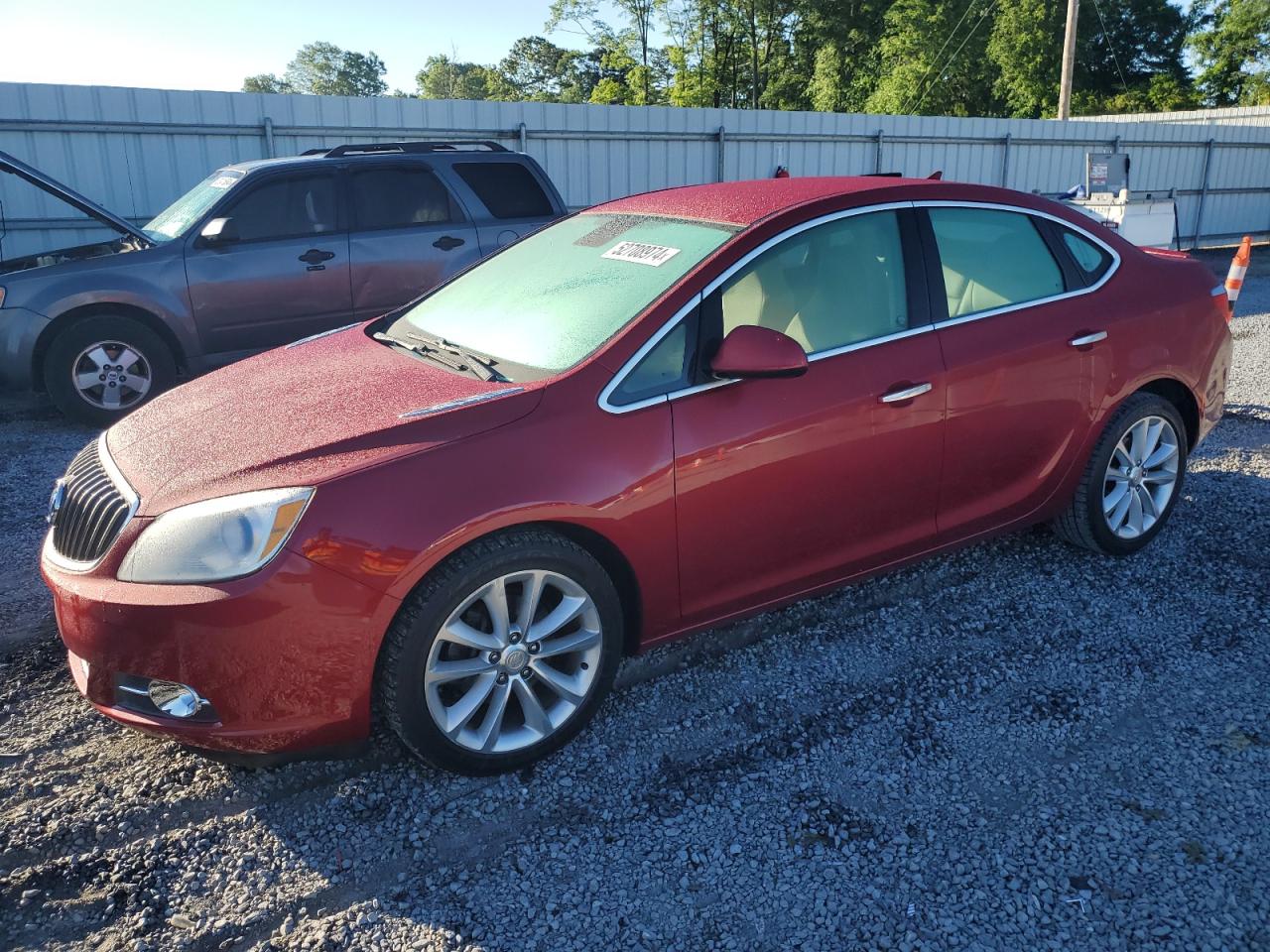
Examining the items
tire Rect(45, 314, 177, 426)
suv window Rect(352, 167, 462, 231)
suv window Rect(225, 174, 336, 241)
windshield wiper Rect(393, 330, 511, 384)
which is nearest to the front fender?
tire Rect(45, 314, 177, 426)

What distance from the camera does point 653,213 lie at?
3.86m

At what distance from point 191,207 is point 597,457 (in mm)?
6023

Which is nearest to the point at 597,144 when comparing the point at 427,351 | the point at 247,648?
the point at 427,351

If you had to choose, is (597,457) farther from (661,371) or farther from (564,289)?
(564,289)

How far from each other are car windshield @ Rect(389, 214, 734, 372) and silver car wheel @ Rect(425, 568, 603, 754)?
74 centimetres

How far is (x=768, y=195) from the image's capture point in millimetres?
3740

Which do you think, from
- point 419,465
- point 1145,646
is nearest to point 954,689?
point 1145,646

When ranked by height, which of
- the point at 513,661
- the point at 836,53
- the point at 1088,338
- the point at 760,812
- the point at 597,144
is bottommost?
the point at 760,812

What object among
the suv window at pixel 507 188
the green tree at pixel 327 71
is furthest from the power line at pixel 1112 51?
the green tree at pixel 327 71

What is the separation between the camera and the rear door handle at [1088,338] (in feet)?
13.1

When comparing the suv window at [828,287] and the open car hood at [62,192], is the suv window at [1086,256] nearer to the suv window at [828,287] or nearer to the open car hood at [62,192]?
the suv window at [828,287]

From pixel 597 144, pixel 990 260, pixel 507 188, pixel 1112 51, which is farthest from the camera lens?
pixel 1112 51

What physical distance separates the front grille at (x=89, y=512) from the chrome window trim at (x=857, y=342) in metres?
1.43

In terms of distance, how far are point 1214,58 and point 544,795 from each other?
166 feet
